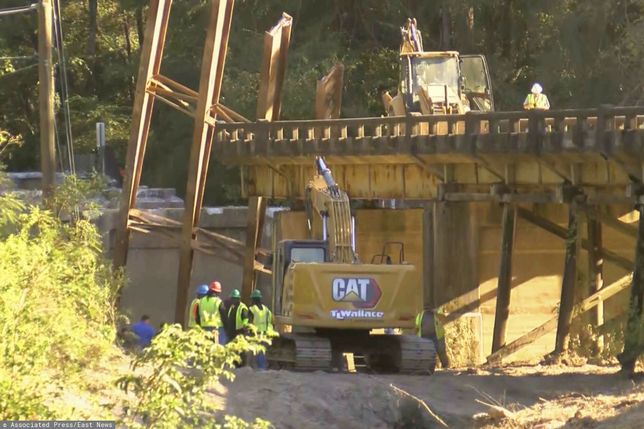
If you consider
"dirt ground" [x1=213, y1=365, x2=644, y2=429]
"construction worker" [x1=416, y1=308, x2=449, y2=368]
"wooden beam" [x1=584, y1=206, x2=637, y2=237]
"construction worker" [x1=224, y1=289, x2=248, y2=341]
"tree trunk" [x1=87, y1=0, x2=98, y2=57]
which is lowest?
"construction worker" [x1=416, y1=308, x2=449, y2=368]

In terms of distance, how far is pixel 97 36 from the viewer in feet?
194

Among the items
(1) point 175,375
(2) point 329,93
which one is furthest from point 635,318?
(2) point 329,93

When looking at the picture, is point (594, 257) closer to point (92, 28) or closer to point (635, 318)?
point (635, 318)

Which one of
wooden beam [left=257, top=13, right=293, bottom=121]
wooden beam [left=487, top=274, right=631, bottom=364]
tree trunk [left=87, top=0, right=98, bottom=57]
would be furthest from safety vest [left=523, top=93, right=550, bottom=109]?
tree trunk [left=87, top=0, right=98, bottom=57]

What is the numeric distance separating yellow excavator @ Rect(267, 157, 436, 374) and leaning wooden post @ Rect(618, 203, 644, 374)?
3113 mm

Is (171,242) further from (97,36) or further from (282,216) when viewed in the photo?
(97,36)

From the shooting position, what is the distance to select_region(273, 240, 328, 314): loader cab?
24.1m

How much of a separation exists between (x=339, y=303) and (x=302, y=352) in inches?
39.0

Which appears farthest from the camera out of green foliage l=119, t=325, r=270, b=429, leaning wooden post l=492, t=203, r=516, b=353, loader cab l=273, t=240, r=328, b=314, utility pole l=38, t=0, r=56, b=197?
leaning wooden post l=492, t=203, r=516, b=353

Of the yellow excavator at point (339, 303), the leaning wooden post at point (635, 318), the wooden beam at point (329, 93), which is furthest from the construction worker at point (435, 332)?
the wooden beam at point (329, 93)

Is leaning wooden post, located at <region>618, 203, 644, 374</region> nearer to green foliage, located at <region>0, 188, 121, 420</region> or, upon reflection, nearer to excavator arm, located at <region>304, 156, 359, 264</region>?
excavator arm, located at <region>304, 156, 359, 264</region>

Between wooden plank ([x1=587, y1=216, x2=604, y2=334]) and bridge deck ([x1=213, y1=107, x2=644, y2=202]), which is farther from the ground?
bridge deck ([x1=213, y1=107, x2=644, y2=202])

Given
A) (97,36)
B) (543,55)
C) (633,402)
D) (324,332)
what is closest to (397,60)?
(543,55)

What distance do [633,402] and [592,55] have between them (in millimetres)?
25109
